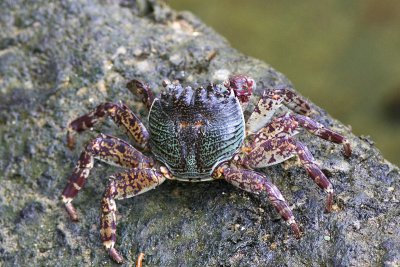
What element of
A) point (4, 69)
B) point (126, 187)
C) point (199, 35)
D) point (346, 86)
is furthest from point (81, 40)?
point (346, 86)

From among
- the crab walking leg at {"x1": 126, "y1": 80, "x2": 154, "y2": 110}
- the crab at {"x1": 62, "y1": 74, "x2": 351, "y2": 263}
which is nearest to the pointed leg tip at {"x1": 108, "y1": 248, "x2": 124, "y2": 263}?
the crab at {"x1": 62, "y1": 74, "x2": 351, "y2": 263}

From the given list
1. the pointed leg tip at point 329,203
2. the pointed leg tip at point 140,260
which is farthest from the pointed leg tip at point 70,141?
the pointed leg tip at point 329,203

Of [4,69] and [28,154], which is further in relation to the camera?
[4,69]

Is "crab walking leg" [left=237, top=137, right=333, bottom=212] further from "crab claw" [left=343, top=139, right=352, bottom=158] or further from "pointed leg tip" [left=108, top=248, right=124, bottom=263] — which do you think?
"pointed leg tip" [left=108, top=248, right=124, bottom=263]

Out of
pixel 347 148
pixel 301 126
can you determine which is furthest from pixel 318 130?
pixel 347 148

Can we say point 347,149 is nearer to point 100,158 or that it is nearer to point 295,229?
point 295,229

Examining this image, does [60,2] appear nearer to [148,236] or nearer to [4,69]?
[4,69]
